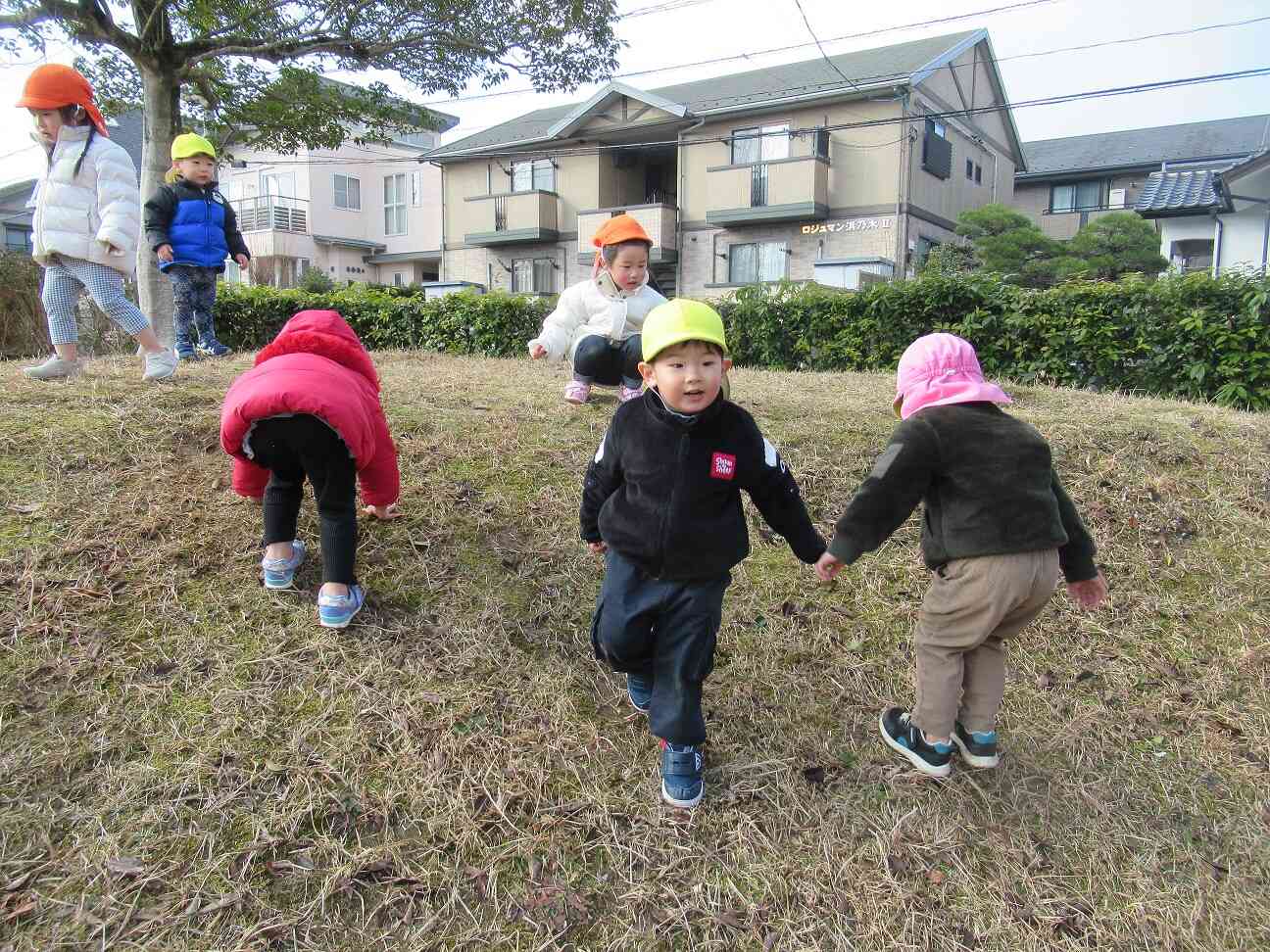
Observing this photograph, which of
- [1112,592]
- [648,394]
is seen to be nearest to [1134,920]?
[1112,592]

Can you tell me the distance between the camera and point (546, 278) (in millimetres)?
22797

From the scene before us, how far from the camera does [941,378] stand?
248 centimetres

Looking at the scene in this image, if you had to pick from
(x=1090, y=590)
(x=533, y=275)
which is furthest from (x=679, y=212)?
(x=1090, y=590)

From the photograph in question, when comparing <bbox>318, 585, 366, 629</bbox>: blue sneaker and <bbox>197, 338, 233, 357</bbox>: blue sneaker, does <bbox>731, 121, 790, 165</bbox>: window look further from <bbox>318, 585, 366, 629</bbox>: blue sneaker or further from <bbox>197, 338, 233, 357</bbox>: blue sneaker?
Answer: <bbox>318, 585, 366, 629</bbox>: blue sneaker

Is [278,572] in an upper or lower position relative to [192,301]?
lower

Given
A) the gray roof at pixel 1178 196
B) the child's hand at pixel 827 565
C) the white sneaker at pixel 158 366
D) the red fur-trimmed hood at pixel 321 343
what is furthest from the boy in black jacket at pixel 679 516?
the gray roof at pixel 1178 196

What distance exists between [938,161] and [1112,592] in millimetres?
18637

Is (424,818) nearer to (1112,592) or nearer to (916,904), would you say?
(916,904)

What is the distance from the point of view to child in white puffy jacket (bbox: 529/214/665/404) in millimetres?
4863

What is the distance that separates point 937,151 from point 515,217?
10.9 m

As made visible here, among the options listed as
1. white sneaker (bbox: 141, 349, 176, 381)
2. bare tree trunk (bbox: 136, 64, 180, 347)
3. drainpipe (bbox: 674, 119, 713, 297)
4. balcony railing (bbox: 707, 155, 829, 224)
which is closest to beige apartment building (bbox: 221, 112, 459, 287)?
drainpipe (bbox: 674, 119, 713, 297)

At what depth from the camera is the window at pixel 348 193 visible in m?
29.3

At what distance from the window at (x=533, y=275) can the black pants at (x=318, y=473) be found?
20.3m

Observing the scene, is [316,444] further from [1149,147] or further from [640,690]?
[1149,147]
